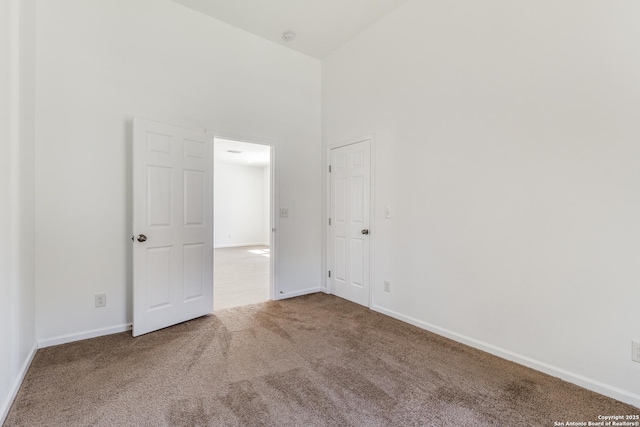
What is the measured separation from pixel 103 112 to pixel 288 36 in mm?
2228

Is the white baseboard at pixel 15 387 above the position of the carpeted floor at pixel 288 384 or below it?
above

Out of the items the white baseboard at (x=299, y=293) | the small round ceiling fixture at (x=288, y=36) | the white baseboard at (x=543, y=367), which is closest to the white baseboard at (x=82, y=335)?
the white baseboard at (x=299, y=293)

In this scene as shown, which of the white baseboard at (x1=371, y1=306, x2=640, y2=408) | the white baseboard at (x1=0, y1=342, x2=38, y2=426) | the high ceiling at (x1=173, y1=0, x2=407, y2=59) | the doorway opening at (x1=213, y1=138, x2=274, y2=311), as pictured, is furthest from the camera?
the doorway opening at (x1=213, y1=138, x2=274, y2=311)

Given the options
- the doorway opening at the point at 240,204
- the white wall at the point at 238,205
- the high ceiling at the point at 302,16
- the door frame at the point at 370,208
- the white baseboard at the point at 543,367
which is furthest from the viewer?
the white wall at the point at 238,205

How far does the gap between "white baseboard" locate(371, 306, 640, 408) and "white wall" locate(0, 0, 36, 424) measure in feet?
10.0

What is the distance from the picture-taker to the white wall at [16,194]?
1.67 m

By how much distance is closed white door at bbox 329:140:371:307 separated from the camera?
3506mm

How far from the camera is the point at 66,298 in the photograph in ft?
8.23

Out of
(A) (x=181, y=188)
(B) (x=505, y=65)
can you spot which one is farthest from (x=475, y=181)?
(A) (x=181, y=188)
